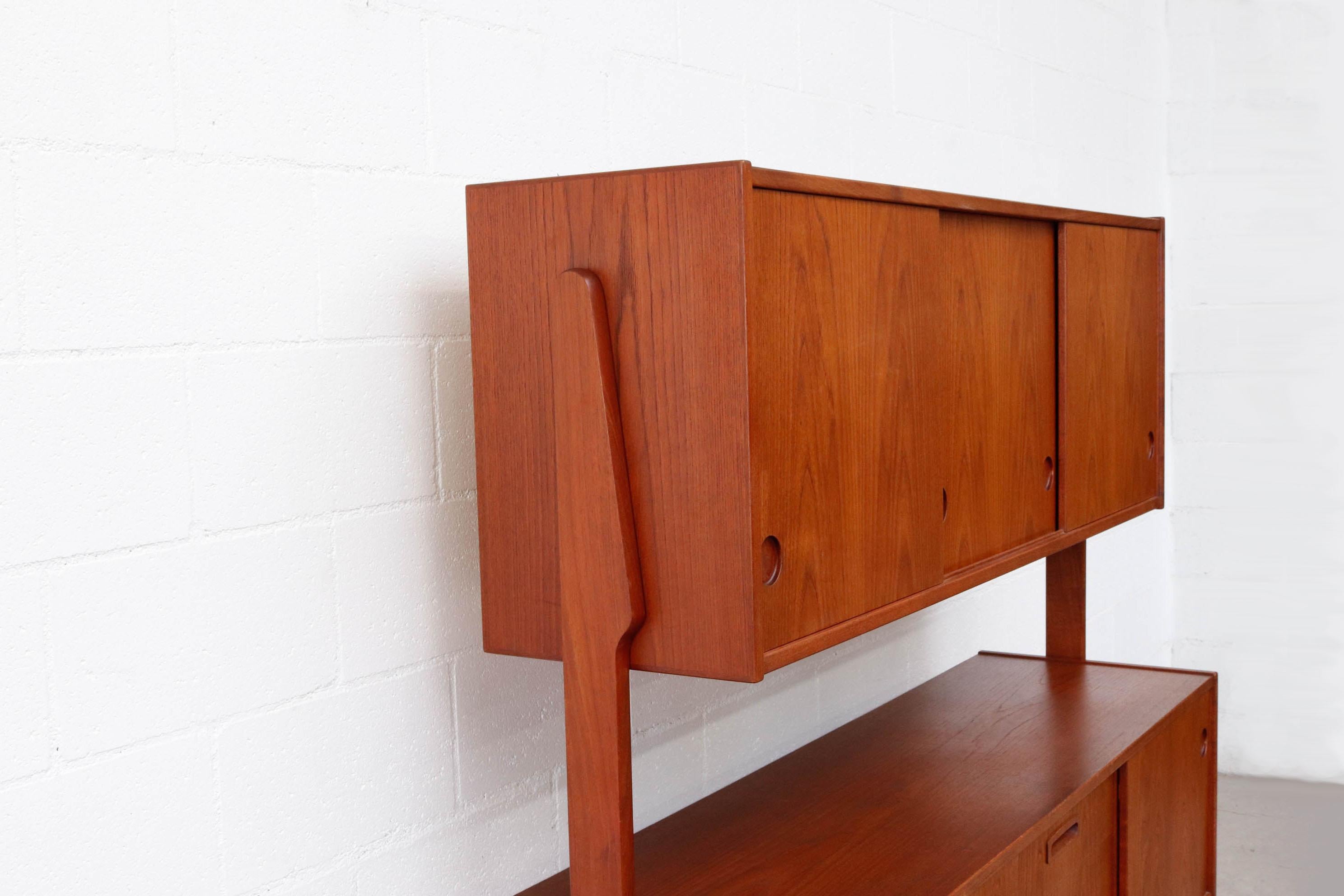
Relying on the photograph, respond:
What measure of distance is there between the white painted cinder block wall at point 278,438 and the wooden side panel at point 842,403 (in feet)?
1.60

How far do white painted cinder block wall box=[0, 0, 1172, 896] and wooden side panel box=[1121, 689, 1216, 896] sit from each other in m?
0.74

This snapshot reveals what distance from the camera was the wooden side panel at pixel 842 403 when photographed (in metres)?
1.40

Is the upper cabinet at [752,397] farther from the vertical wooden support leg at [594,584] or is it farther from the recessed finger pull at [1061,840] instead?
the recessed finger pull at [1061,840]

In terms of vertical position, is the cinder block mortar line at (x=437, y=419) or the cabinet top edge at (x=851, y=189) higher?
the cabinet top edge at (x=851, y=189)

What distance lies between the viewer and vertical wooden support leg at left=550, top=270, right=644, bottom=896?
54.2 inches

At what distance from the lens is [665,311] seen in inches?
53.2

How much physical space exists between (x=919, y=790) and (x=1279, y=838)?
225 centimetres

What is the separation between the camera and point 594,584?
1401 millimetres

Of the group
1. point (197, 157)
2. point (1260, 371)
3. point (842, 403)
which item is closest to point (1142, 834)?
point (842, 403)

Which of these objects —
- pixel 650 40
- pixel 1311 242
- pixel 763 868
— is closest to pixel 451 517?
pixel 763 868

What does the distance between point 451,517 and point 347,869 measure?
0.45 metres

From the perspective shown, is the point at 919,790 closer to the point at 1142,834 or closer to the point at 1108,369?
the point at 1142,834

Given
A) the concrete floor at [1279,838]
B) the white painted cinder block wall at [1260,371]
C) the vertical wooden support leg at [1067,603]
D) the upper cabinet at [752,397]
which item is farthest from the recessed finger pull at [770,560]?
the white painted cinder block wall at [1260,371]

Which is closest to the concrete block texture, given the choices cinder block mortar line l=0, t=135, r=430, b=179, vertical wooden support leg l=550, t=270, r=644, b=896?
cinder block mortar line l=0, t=135, r=430, b=179
